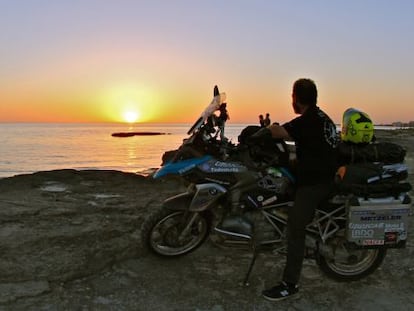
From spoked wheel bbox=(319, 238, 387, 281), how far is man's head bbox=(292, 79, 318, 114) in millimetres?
1546

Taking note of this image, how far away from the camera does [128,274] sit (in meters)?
4.63

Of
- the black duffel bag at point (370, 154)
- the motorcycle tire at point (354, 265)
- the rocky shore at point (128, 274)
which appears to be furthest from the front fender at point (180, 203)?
the black duffel bag at point (370, 154)

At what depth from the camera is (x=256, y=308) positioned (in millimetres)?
4039

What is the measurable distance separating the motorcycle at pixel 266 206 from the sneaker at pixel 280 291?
0.33 m

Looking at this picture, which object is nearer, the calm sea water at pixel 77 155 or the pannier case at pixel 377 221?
the pannier case at pixel 377 221

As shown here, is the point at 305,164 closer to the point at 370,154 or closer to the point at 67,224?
the point at 370,154

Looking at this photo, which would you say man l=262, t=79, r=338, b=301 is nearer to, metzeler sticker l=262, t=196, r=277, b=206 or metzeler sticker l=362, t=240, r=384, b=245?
metzeler sticker l=262, t=196, r=277, b=206

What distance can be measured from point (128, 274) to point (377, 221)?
2.53 metres

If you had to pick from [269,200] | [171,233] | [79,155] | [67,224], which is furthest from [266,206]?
[79,155]

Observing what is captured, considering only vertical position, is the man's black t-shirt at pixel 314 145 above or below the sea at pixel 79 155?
above

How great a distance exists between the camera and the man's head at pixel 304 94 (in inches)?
159

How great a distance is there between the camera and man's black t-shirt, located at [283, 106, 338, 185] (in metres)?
4.02

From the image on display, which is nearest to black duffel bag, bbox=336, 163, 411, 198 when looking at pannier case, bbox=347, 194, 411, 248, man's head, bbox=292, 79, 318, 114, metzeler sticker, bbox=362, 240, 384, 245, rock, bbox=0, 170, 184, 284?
pannier case, bbox=347, 194, 411, 248

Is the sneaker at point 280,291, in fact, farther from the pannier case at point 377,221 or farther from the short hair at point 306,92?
the short hair at point 306,92
